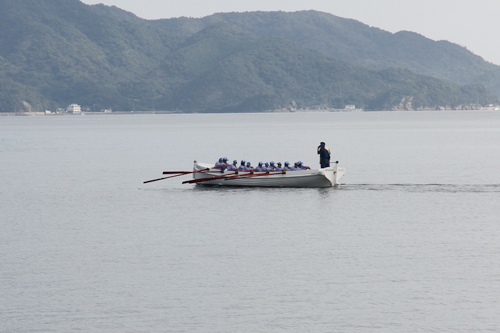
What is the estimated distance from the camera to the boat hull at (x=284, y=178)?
53.2 metres

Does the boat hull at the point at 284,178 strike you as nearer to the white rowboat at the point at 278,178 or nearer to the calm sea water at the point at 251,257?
the white rowboat at the point at 278,178

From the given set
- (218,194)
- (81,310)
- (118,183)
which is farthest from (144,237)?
(118,183)

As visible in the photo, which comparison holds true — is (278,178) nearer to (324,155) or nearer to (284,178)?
(284,178)

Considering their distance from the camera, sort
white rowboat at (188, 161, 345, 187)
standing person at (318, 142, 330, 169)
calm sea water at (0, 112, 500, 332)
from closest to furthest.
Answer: calm sea water at (0, 112, 500, 332)
white rowboat at (188, 161, 345, 187)
standing person at (318, 142, 330, 169)

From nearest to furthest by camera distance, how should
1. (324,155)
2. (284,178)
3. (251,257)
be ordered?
(251,257) < (284,178) < (324,155)

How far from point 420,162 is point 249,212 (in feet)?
146

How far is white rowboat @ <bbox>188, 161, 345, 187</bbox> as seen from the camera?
53.2m

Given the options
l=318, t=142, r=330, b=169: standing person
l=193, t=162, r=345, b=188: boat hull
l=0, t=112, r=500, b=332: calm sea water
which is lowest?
l=0, t=112, r=500, b=332: calm sea water

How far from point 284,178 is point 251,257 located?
2271 cm

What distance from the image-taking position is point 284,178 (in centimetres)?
5378

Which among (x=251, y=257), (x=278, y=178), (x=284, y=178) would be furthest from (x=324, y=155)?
(x=251, y=257)

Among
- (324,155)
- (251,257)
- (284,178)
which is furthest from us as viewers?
(324,155)

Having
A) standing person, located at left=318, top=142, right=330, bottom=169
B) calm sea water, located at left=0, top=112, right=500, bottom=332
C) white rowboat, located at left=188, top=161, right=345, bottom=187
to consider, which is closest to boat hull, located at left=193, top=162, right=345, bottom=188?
white rowboat, located at left=188, top=161, right=345, bottom=187

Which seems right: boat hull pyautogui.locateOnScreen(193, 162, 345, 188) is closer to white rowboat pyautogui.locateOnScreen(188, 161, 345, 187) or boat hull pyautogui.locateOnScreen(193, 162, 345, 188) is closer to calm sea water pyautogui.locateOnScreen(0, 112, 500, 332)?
white rowboat pyautogui.locateOnScreen(188, 161, 345, 187)
